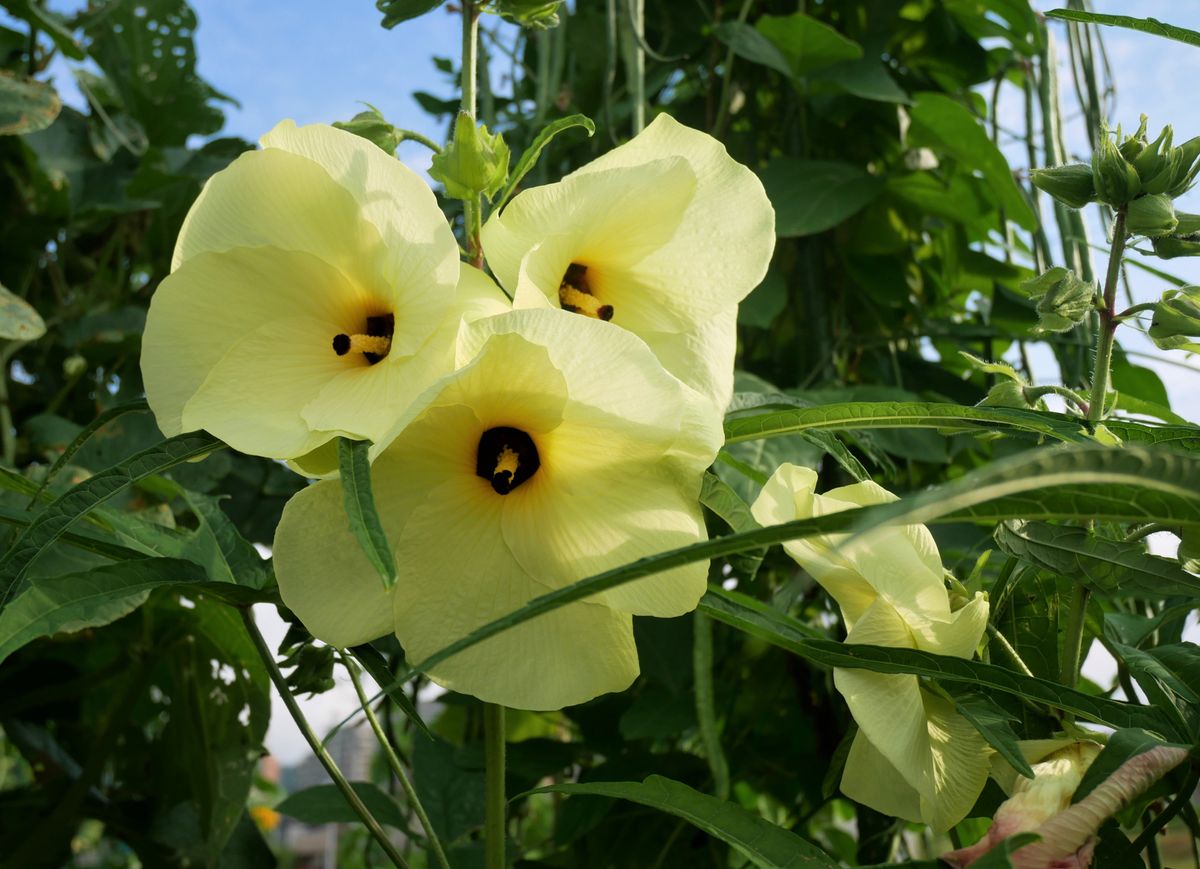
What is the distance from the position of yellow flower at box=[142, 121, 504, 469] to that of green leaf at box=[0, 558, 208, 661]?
0.06 m

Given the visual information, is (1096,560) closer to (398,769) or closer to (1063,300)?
(1063,300)

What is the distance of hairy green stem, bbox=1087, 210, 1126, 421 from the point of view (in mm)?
451

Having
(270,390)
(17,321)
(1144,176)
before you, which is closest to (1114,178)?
(1144,176)

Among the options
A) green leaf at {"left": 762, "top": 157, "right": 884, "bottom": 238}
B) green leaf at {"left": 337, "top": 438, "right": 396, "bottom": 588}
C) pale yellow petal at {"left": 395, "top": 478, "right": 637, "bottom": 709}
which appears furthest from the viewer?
green leaf at {"left": 762, "top": 157, "right": 884, "bottom": 238}

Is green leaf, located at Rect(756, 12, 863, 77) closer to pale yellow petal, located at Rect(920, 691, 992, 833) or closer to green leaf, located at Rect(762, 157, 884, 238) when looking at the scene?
green leaf, located at Rect(762, 157, 884, 238)

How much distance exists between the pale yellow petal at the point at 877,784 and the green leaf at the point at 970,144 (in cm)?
73

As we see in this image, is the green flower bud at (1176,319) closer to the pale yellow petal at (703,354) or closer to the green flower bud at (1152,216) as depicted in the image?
the green flower bud at (1152,216)

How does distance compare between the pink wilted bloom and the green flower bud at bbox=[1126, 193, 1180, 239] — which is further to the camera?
the green flower bud at bbox=[1126, 193, 1180, 239]

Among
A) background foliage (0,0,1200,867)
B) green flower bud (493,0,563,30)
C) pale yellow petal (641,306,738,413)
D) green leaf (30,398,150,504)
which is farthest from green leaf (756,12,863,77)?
green leaf (30,398,150,504)

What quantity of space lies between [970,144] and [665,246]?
0.72m

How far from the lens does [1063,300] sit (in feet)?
1.50

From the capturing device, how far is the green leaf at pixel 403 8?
0.53 meters

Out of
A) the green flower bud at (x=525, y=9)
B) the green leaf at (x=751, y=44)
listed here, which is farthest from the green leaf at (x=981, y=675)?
the green leaf at (x=751, y=44)

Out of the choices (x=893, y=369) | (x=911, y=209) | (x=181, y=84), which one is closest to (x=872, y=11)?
(x=911, y=209)
